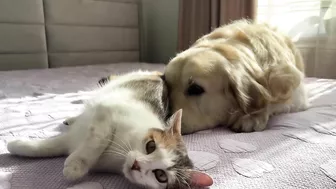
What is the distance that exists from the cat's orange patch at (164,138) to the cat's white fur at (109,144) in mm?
22

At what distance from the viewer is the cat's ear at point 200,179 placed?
593 millimetres

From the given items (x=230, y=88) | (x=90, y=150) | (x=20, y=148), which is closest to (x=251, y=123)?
(x=230, y=88)

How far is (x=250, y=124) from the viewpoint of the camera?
1.06 metres

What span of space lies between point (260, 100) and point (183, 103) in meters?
0.27

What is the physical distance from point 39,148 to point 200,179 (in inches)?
16.3

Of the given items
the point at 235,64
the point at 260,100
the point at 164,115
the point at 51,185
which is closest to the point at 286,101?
the point at 260,100

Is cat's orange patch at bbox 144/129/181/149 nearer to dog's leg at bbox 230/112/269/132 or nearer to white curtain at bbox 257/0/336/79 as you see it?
dog's leg at bbox 230/112/269/132

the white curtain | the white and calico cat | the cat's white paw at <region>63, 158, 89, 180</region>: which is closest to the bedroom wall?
the white curtain

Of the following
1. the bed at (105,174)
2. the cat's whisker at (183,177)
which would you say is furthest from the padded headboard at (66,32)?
the cat's whisker at (183,177)

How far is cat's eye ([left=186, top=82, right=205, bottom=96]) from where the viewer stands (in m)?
1.13

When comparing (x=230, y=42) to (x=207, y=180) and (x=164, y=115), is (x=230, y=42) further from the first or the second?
(x=207, y=180)

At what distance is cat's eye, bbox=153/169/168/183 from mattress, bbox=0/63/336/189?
0.08 meters

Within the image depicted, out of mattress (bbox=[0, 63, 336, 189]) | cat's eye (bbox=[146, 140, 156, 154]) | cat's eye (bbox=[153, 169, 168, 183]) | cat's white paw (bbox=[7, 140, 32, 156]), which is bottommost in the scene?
mattress (bbox=[0, 63, 336, 189])

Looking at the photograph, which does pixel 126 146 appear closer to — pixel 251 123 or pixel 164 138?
pixel 164 138
